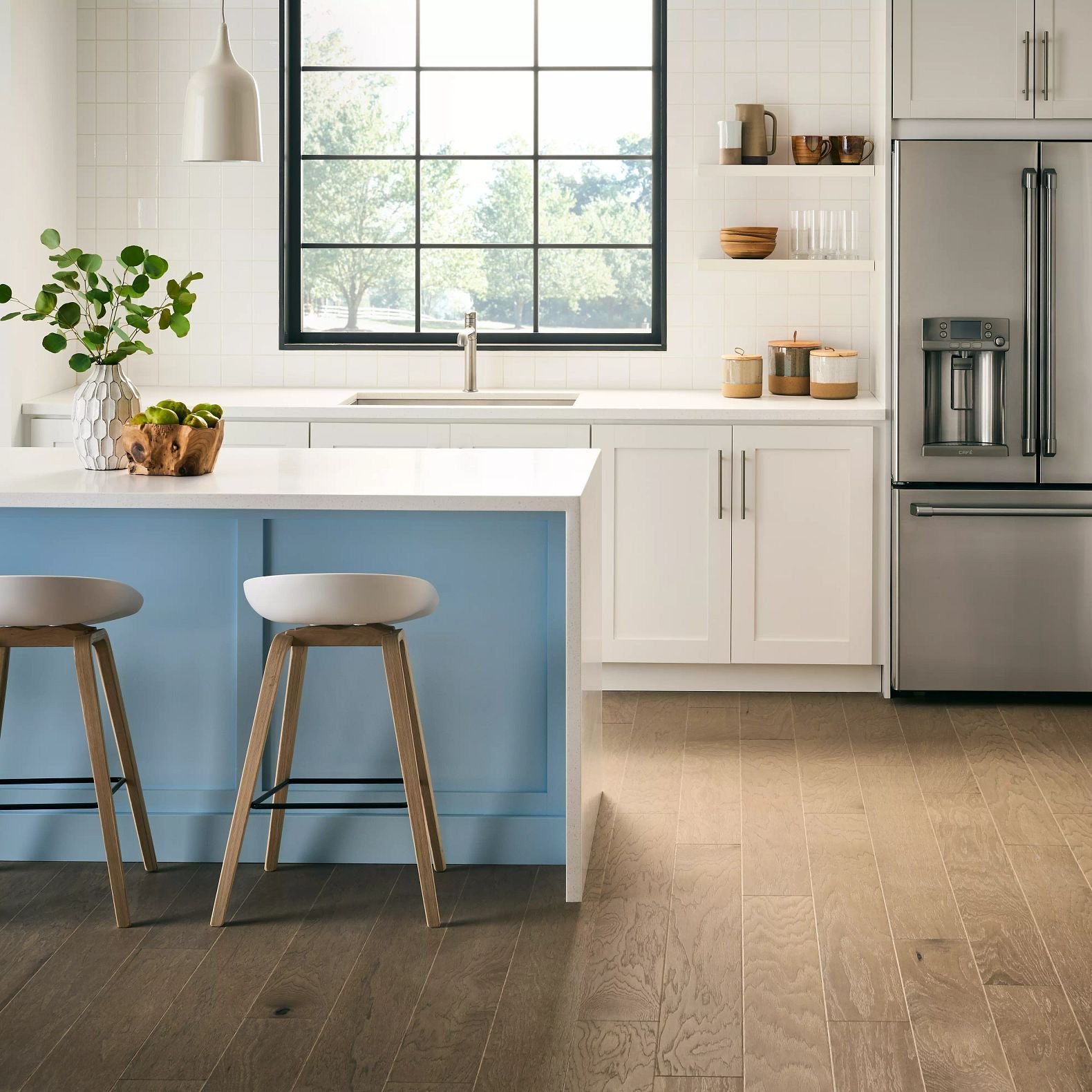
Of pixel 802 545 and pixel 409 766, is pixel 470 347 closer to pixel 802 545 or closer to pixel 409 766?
pixel 802 545

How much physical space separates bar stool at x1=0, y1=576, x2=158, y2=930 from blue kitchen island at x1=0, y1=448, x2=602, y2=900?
184 mm

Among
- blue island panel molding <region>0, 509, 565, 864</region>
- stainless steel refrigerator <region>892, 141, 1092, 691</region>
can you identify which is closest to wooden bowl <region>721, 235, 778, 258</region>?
stainless steel refrigerator <region>892, 141, 1092, 691</region>

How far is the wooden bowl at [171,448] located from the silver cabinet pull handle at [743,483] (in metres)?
2.00

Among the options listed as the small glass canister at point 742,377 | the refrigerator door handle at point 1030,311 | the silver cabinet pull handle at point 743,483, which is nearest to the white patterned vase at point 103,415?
the silver cabinet pull handle at point 743,483

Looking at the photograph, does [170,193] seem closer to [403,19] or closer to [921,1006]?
A: [403,19]

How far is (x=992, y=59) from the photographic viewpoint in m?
4.57

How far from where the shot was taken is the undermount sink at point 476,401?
5.25m

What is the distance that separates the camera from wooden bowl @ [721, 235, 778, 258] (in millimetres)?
5059

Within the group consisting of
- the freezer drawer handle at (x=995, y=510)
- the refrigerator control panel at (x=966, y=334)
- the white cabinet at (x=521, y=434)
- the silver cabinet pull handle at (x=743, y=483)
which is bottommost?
the freezer drawer handle at (x=995, y=510)

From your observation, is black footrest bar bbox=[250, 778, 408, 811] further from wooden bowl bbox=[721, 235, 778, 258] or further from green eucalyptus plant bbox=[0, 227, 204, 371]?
wooden bowl bbox=[721, 235, 778, 258]

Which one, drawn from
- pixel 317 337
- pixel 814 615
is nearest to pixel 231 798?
pixel 814 615

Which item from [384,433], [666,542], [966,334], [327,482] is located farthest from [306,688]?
[966,334]

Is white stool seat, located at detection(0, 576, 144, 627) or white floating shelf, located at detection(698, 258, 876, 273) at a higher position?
white floating shelf, located at detection(698, 258, 876, 273)

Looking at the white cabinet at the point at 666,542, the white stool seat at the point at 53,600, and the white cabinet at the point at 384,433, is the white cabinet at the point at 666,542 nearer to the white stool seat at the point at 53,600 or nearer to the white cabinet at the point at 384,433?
the white cabinet at the point at 384,433
